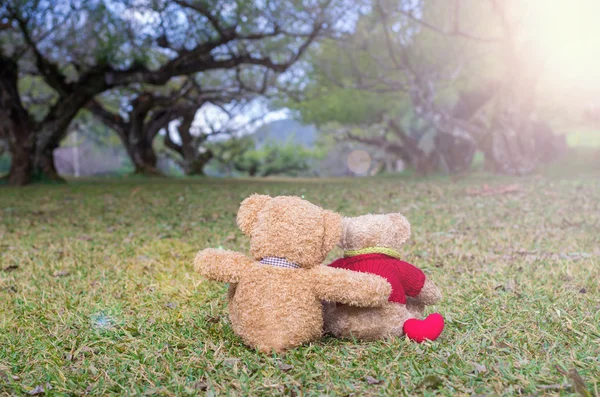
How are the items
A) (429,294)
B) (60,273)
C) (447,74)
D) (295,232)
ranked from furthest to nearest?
1. (447,74)
2. (60,273)
3. (429,294)
4. (295,232)

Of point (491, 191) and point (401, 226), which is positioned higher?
point (401, 226)

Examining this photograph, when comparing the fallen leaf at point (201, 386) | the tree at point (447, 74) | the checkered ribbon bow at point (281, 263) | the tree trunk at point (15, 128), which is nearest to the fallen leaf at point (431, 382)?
the checkered ribbon bow at point (281, 263)

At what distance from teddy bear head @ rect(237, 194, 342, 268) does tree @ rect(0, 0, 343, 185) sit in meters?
10.4

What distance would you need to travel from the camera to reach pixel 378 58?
59.6 feet

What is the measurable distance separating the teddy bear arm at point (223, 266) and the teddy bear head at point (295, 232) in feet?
0.27

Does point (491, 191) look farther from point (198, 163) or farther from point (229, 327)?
point (198, 163)

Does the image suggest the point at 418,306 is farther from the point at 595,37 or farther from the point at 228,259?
the point at 595,37

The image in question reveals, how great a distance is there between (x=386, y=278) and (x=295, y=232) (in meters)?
0.50

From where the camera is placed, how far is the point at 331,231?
2543 millimetres

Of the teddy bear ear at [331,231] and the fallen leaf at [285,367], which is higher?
the teddy bear ear at [331,231]

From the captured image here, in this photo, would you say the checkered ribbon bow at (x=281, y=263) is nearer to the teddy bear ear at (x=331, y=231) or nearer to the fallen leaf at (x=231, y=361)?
the teddy bear ear at (x=331, y=231)

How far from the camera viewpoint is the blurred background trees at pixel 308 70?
1282cm

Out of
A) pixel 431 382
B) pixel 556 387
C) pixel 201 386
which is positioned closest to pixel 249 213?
pixel 201 386

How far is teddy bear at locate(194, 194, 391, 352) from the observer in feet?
7.98
